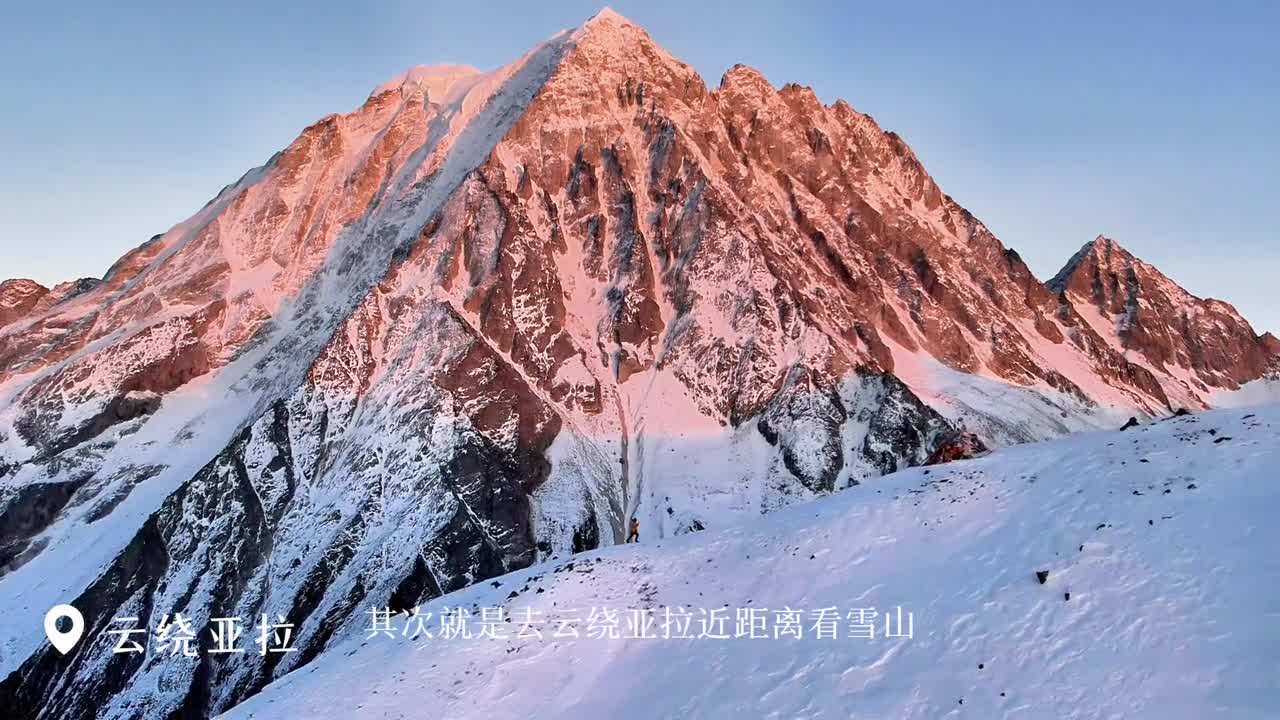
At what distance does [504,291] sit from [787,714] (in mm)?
86837

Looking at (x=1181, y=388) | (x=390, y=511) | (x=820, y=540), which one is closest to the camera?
(x=820, y=540)

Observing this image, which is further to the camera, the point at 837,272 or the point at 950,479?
the point at 837,272

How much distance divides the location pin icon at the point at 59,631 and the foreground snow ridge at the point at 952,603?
6031 centimetres

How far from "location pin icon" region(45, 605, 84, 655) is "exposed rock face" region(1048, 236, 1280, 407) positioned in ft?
501

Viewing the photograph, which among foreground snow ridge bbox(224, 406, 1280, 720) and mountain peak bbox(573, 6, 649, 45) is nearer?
foreground snow ridge bbox(224, 406, 1280, 720)

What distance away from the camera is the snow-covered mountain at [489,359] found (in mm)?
76375

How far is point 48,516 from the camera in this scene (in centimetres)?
9106

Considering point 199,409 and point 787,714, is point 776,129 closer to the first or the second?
point 199,409

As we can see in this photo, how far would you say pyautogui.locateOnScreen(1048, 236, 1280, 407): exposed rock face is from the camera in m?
164

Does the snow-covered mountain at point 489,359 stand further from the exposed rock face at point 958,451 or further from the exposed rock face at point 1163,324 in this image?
the exposed rock face at point 958,451

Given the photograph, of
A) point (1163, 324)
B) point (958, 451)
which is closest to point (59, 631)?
point (958, 451)

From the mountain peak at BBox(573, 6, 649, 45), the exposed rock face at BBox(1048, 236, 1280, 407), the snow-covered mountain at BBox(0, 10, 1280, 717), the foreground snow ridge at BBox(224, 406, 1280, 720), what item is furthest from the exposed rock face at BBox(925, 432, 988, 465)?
the exposed rock face at BBox(1048, 236, 1280, 407)

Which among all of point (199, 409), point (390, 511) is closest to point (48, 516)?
point (199, 409)

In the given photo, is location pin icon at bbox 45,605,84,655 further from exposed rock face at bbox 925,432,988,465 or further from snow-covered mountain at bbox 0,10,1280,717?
exposed rock face at bbox 925,432,988,465
